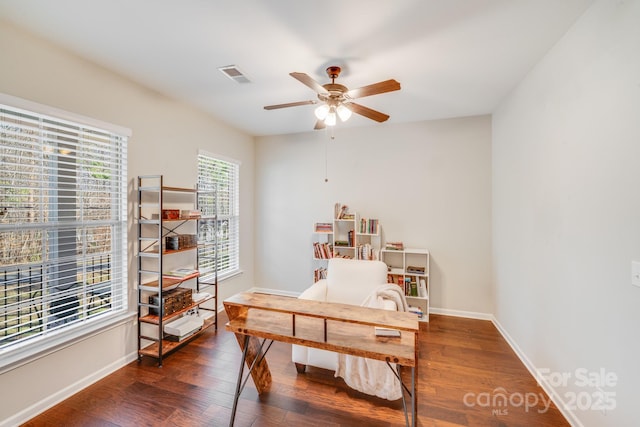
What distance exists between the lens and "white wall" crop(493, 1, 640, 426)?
143cm

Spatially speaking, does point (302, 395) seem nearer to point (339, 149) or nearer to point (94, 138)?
point (94, 138)

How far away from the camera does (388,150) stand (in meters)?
4.09

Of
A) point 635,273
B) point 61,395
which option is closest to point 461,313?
point 635,273

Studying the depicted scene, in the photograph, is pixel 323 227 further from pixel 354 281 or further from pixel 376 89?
pixel 376 89

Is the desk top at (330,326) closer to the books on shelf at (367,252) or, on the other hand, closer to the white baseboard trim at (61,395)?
the white baseboard trim at (61,395)

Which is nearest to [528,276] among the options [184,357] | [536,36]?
[536,36]

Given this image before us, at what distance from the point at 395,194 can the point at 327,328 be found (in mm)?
2736

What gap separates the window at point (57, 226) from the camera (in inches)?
74.2

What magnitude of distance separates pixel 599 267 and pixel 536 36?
1.69 meters

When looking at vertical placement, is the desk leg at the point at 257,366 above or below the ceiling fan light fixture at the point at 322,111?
below

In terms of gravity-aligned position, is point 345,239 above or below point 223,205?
below

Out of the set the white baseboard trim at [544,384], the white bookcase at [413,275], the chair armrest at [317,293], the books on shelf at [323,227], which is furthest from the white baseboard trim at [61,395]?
the white baseboard trim at [544,384]

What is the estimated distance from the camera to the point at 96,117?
7.79ft

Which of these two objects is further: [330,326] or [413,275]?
[413,275]
